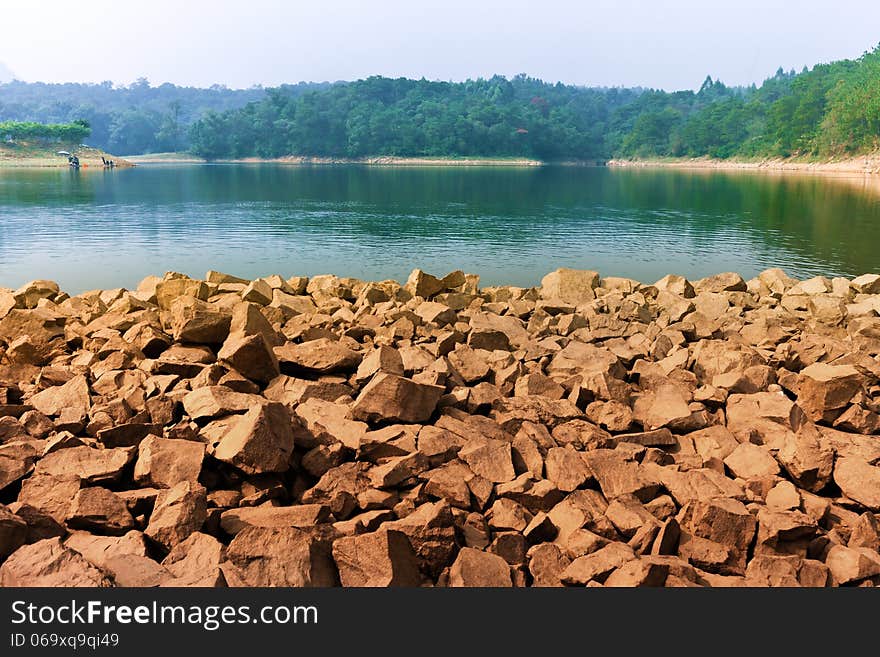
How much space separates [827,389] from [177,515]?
6.26m

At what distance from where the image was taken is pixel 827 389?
23.2 feet

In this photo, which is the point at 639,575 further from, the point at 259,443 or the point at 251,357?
the point at 251,357

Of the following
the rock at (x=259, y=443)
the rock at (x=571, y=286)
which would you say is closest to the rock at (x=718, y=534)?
the rock at (x=259, y=443)

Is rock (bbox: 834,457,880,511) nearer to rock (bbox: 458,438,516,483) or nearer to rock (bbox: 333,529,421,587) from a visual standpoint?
rock (bbox: 458,438,516,483)

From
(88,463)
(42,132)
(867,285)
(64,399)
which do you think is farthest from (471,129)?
(88,463)

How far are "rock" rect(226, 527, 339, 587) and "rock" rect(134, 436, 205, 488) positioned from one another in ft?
3.32

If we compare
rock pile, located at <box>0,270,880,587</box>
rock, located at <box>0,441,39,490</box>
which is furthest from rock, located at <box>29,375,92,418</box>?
rock, located at <box>0,441,39,490</box>

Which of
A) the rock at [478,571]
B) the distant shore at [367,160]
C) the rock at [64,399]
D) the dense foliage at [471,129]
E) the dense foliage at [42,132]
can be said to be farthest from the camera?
the distant shore at [367,160]

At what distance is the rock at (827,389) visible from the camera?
7078 millimetres

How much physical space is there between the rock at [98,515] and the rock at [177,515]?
0.20m

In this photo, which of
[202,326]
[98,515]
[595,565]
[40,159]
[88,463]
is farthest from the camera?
[40,159]

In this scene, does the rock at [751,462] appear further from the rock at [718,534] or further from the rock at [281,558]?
the rock at [281,558]

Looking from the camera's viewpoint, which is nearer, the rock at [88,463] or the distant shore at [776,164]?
the rock at [88,463]

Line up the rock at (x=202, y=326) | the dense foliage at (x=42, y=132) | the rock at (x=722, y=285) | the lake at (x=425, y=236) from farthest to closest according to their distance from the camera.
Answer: the dense foliage at (x=42, y=132) < the lake at (x=425, y=236) < the rock at (x=722, y=285) < the rock at (x=202, y=326)
